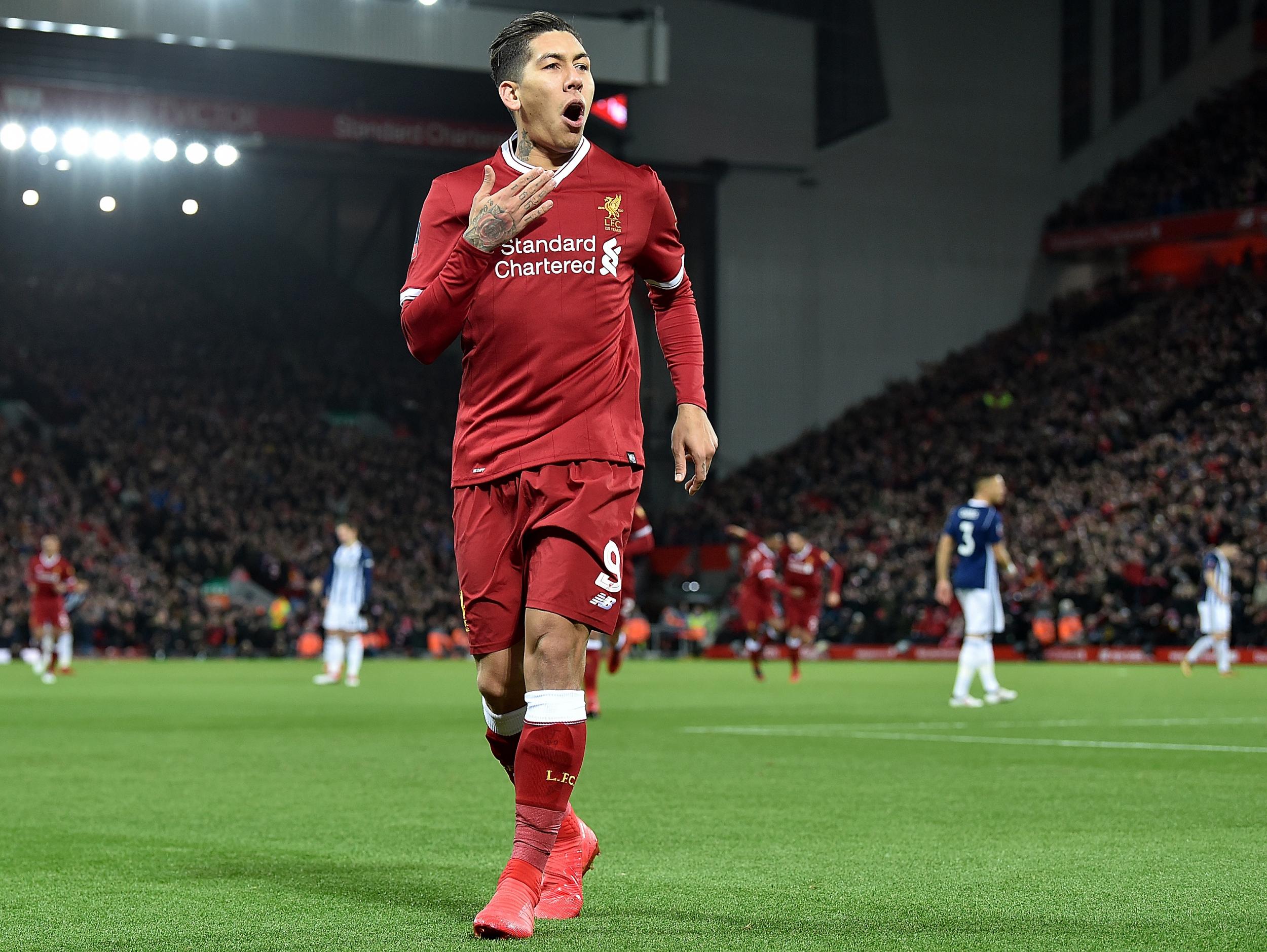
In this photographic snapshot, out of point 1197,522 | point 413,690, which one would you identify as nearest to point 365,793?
point 413,690

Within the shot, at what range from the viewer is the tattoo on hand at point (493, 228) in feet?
15.3

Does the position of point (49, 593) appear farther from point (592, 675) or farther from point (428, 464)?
point (428, 464)

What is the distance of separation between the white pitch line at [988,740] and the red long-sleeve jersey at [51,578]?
→ 46.4ft

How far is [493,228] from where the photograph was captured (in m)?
4.68

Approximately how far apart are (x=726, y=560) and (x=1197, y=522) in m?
14.6

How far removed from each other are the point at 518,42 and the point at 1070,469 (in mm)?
36619

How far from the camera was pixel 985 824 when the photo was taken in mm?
7246

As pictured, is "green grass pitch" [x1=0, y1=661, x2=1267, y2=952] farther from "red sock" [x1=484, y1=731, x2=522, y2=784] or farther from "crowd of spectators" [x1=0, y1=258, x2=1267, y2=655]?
"crowd of spectators" [x1=0, y1=258, x2=1267, y2=655]

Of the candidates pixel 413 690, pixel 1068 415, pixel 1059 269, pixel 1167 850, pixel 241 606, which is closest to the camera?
pixel 1167 850

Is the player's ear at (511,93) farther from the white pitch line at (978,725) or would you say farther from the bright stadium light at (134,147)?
the bright stadium light at (134,147)

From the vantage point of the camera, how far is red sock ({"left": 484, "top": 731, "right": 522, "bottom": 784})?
17.1ft

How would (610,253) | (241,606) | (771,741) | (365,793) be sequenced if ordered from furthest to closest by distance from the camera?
(241,606) → (771,741) → (365,793) → (610,253)

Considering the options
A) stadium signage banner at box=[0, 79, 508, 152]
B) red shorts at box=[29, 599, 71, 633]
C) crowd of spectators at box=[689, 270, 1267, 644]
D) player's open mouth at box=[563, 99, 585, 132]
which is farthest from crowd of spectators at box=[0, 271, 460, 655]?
player's open mouth at box=[563, 99, 585, 132]

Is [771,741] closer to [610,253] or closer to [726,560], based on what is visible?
[610,253]
